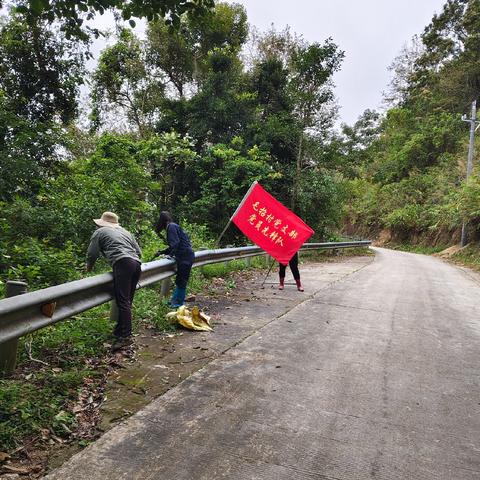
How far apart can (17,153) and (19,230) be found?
3.85m

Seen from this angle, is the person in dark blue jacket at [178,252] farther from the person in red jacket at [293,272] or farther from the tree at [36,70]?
the tree at [36,70]

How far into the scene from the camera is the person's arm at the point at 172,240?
6.40 metres

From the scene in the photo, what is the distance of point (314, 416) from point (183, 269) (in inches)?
143

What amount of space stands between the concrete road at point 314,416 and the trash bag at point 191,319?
662 millimetres

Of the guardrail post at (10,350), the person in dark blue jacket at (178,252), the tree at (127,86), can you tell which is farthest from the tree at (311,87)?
the guardrail post at (10,350)

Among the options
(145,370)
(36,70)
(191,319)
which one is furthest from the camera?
(36,70)

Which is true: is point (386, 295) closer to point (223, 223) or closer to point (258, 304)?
point (258, 304)

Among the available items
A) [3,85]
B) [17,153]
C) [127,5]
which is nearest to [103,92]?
[3,85]

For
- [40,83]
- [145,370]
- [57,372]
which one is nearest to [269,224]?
[145,370]

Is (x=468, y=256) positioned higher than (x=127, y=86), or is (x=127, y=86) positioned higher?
(x=127, y=86)

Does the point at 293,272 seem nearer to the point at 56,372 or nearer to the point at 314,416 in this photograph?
the point at 314,416

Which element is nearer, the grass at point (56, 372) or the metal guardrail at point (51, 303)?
the grass at point (56, 372)

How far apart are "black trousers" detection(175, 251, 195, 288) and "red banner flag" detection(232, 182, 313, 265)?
1908 millimetres

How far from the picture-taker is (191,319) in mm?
5316
